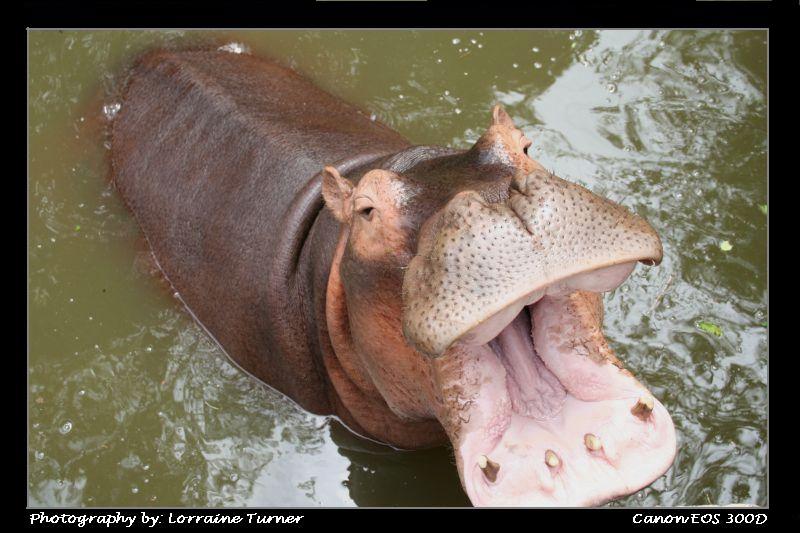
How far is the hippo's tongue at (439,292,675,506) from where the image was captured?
334cm

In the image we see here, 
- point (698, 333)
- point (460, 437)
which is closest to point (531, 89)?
point (698, 333)

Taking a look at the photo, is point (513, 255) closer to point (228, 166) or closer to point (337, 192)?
point (337, 192)

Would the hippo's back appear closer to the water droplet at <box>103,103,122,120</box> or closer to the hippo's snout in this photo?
the water droplet at <box>103,103,122,120</box>

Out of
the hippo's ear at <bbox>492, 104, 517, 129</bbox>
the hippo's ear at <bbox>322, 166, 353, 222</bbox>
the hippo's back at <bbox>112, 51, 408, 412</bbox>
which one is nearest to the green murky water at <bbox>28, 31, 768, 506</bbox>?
the hippo's back at <bbox>112, 51, 408, 412</bbox>

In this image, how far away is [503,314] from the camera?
317 cm

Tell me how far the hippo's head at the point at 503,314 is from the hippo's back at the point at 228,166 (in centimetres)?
104

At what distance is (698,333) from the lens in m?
5.65

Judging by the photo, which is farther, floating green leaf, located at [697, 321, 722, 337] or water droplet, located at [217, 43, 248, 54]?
water droplet, located at [217, 43, 248, 54]

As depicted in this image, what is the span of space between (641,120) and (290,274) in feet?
10.4

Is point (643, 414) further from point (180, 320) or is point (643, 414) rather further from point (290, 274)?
point (180, 320)

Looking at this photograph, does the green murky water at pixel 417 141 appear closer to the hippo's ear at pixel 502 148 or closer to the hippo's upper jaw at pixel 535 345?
the hippo's upper jaw at pixel 535 345

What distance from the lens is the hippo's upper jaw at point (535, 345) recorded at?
10.2 ft

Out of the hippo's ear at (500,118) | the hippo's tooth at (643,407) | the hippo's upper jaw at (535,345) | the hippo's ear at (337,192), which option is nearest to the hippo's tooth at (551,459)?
the hippo's upper jaw at (535,345)

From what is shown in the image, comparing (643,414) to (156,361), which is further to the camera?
(156,361)
